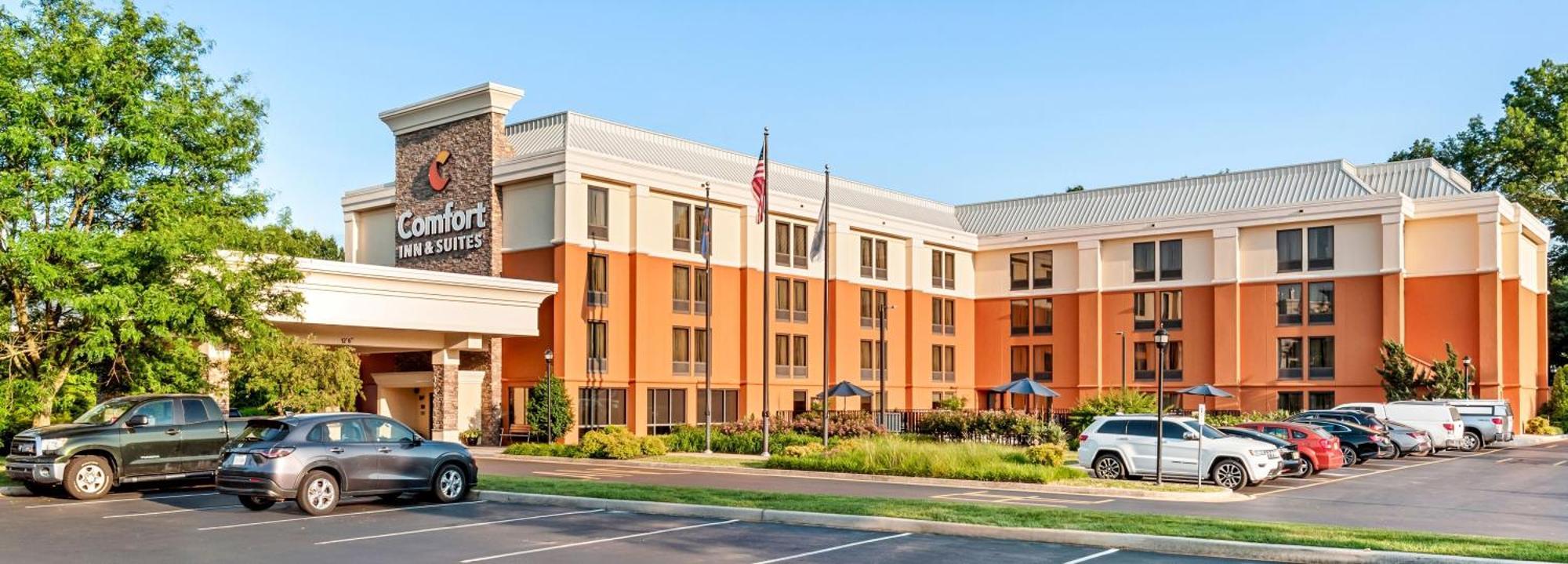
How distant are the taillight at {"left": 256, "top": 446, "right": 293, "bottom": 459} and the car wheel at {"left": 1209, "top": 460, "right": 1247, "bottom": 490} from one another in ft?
60.0

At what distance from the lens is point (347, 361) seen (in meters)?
39.7

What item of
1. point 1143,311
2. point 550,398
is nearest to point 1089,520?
point 550,398

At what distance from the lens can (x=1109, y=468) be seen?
28.1m

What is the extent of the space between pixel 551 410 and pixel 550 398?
110cm

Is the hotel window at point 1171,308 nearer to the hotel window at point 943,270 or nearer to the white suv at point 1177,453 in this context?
the hotel window at point 943,270

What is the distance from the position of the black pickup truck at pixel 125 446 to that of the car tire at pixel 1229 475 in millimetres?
19470

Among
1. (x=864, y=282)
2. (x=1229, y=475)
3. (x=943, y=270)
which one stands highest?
(x=943, y=270)

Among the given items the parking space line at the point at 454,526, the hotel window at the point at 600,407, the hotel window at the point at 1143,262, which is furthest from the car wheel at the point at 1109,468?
the hotel window at the point at 1143,262

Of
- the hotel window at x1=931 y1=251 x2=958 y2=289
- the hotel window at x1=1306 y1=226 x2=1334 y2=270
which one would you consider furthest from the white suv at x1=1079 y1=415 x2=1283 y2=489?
the hotel window at x1=931 y1=251 x2=958 y2=289

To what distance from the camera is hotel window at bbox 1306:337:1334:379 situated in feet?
185

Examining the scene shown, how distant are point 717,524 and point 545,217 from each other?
97.6 feet

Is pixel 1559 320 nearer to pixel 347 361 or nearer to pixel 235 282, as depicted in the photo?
pixel 347 361

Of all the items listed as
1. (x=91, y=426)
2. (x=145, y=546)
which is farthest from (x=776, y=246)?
(x=145, y=546)

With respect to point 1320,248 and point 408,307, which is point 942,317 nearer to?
point 1320,248
